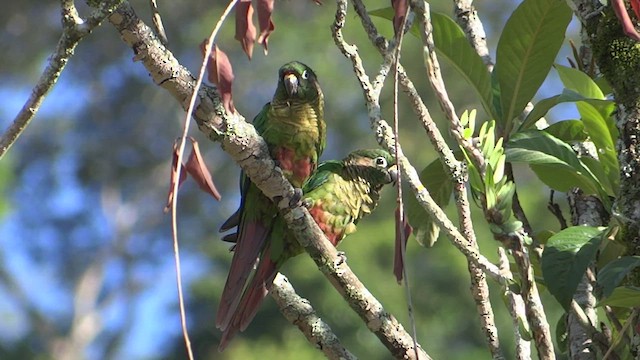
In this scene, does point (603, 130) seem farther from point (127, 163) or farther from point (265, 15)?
point (127, 163)

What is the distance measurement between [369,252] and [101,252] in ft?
18.3

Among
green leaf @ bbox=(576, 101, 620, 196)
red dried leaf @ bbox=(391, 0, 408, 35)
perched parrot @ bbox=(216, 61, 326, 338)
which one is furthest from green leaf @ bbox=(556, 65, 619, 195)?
red dried leaf @ bbox=(391, 0, 408, 35)

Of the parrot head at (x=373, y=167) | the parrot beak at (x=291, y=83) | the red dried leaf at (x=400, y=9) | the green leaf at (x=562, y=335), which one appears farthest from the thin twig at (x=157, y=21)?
the parrot head at (x=373, y=167)

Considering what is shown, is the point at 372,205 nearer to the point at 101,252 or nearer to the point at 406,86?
the point at 406,86

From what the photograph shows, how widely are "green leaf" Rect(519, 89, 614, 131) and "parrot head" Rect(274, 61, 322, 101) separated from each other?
3.14 ft

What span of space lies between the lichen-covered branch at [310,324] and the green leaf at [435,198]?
1.15ft

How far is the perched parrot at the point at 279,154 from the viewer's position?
2660mm

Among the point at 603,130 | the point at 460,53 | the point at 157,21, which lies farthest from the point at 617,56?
the point at 157,21

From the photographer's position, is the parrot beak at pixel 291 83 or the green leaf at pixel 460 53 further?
the parrot beak at pixel 291 83

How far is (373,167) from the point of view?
3.25 metres

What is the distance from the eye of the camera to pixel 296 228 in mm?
2037

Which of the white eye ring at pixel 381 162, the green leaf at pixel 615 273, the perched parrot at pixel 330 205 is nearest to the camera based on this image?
the green leaf at pixel 615 273

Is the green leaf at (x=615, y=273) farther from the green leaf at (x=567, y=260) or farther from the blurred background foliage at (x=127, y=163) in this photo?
the blurred background foliage at (x=127, y=163)

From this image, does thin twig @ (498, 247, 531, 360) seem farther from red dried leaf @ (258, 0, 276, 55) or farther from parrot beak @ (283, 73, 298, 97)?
parrot beak @ (283, 73, 298, 97)
